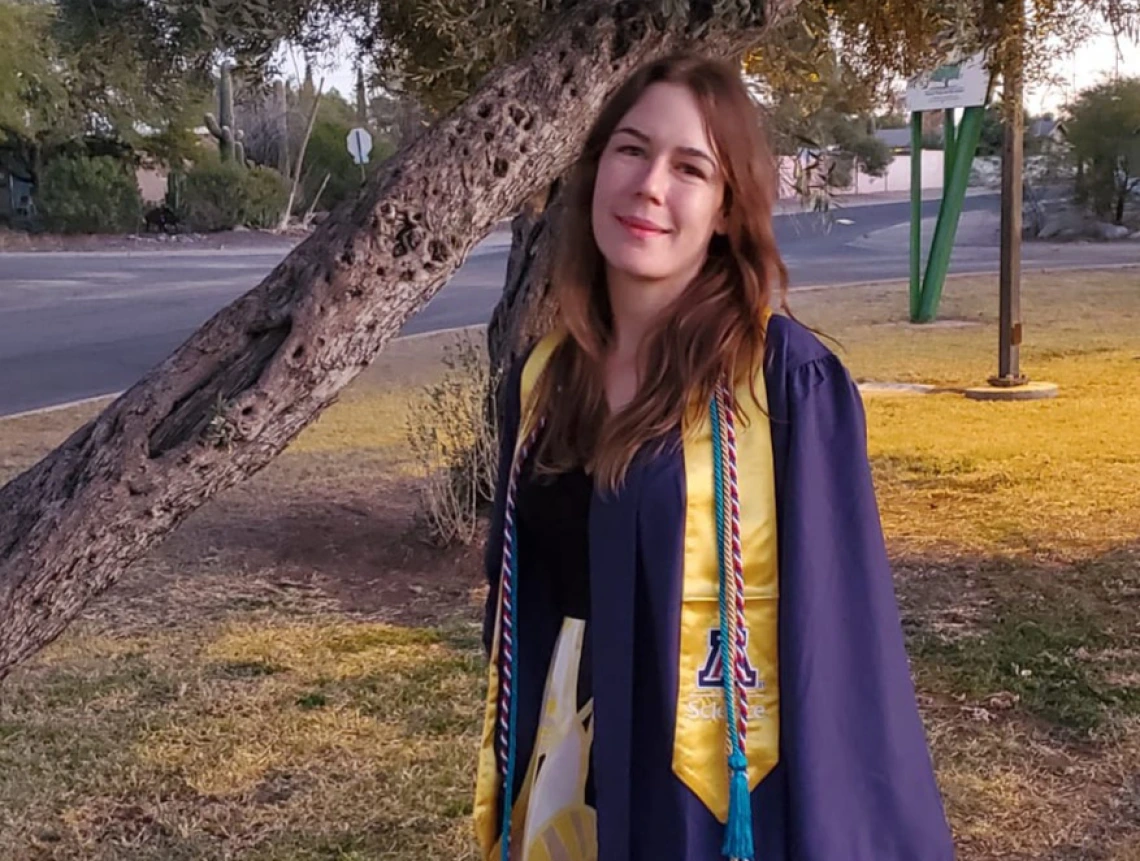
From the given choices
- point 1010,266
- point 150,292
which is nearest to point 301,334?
point 1010,266

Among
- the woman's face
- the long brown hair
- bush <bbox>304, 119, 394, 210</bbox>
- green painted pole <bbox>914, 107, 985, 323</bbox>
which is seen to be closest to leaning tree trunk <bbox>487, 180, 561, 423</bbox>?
the long brown hair

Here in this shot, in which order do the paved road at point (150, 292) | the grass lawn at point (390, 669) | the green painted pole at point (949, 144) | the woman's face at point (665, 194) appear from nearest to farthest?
the woman's face at point (665, 194) → the grass lawn at point (390, 669) → the paved road at point (150, 292) → the green painted pole at point (949, 144)

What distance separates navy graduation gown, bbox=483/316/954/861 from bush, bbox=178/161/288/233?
34352 mm

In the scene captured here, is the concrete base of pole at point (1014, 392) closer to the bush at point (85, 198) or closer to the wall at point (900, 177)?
the bush at point (85, 198)

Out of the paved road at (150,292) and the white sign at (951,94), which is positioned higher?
the white sign at (951,94)

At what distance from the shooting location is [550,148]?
287 cm

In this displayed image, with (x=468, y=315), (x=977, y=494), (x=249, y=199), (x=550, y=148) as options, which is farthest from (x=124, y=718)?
(x=249, y=199)

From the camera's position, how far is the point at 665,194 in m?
1.91

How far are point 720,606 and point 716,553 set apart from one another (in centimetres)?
7

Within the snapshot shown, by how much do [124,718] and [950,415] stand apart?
22.1 feet

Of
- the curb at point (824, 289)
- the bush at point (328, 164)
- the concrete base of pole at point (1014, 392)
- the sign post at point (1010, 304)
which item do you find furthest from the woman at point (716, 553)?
the bush at point (328, 164)

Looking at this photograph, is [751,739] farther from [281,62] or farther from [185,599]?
[185,599]

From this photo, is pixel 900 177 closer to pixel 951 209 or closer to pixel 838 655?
pixel 951 209

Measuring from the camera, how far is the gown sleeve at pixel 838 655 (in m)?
1.74
